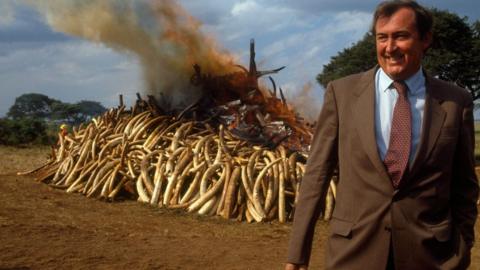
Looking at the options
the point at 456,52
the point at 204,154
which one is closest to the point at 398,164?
the point at 204,154

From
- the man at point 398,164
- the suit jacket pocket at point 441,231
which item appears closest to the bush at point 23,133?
the man at point 398,164

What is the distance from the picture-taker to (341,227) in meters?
2.61

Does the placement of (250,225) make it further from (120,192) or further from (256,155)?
(120,192)

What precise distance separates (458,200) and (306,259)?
0.64 metres

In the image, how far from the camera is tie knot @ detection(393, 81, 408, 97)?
8.39 feet

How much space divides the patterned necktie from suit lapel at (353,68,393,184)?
0.03m

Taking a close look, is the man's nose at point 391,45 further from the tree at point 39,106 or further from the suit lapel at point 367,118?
the tree at point 39,106

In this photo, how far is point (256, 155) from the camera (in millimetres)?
8742

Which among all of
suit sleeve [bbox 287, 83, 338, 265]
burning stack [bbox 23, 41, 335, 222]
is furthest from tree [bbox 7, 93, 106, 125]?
suit sleeve [bbox 287, 83, 338, 265]

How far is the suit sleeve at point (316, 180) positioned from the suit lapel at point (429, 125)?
0.34m

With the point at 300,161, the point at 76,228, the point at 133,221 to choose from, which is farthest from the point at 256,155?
the point at 76,228

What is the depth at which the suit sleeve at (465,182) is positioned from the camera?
2596 mm

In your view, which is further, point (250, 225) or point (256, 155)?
point (256, 155)

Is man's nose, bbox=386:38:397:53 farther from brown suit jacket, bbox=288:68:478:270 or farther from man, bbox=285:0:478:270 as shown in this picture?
brown suit jacket, bbox=288:68:478:270
